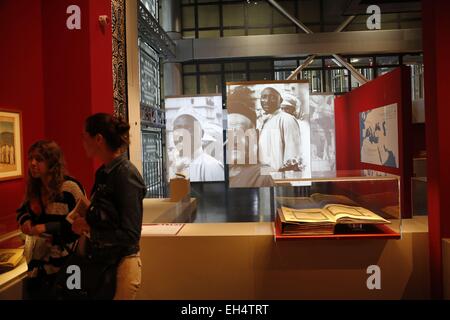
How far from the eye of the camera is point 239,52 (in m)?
10.4

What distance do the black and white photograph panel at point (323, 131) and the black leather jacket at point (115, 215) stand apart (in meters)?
8.12

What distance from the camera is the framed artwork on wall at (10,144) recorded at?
2785 mm

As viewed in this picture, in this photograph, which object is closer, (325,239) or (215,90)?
(325,239)

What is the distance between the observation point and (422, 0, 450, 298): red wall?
9.70ft

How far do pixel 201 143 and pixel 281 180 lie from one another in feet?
18.1

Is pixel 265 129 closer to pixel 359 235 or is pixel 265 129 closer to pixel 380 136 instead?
pixel 380 136

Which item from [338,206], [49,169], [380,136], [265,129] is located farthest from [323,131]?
[49,169]

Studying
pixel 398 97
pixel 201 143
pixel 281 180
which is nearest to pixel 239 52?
pixel 201 143

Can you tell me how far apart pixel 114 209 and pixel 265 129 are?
5.41 meters

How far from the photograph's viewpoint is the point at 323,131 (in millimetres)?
9539

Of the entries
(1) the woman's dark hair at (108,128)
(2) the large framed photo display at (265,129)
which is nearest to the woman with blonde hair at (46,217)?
(1) the woman's dark hair at (108,128)

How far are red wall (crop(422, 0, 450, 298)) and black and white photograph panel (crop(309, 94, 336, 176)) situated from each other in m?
6.45

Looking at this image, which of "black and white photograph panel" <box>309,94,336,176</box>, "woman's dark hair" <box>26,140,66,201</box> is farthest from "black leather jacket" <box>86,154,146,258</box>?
"black and white photograph panel" <box>309,94,336,176</box>

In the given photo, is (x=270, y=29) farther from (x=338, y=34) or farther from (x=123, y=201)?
(x=123, y=201)
